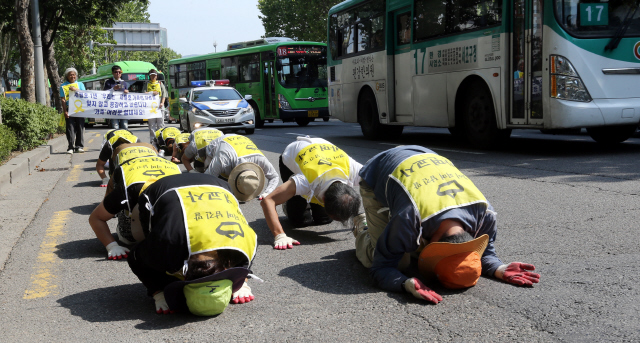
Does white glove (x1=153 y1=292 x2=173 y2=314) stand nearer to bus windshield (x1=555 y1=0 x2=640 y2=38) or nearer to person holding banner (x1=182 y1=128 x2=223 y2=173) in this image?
person holding banner (x1=182 y1=128 x2=223 y2=173)

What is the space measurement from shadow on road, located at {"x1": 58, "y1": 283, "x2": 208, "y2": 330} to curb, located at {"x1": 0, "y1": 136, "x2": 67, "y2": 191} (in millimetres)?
4998

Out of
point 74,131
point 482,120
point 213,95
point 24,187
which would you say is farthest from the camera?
point 213,95

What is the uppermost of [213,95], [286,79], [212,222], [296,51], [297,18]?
[297,18]

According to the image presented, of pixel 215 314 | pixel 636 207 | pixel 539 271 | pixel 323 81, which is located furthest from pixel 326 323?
pixel 323 81

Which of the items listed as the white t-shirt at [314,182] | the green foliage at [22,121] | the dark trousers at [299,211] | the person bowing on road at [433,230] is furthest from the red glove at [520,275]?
the green foliage at [22,121]

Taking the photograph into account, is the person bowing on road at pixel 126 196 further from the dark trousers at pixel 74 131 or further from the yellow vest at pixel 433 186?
the dark trousers at pixel 74 131

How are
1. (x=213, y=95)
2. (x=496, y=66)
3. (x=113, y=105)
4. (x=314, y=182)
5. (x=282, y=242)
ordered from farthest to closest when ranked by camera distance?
(x=213, y=95) < (x=113, y=105) < (x=496, y=66) < (x=282, y=242) < (x=314, y=182)

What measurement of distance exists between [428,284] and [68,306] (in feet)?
6.74

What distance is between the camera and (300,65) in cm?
2305

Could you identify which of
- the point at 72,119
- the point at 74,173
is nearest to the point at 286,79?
the point at 72,119

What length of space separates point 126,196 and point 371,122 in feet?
35.1

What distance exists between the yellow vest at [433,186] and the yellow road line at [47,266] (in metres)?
2.24

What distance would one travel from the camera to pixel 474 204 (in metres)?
3.51

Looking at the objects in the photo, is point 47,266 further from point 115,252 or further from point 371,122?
point 371,122
